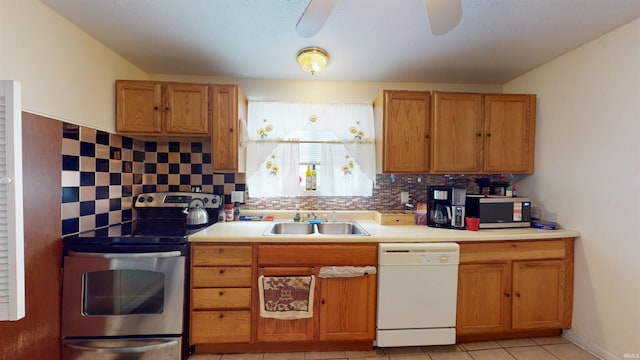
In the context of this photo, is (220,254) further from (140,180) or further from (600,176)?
(600,176)

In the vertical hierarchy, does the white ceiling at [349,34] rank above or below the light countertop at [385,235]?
above

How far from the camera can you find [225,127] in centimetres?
200

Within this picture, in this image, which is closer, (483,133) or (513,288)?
(513,288)

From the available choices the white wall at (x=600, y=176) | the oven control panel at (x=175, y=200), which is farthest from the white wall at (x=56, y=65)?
the white wall at (x=600, y=176)

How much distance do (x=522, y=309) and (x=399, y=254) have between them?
1085 mm

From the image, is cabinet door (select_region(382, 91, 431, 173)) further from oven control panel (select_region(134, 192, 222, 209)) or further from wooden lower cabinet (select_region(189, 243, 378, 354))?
oven control panel (select_region(134, 192, 222, 209))

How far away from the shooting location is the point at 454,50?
6.12 feet

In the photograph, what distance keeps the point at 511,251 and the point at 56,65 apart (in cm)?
330

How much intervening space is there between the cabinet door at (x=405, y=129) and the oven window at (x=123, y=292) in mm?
1910

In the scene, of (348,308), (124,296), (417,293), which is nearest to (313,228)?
(348,308)

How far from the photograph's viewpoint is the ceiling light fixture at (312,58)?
6.09ft

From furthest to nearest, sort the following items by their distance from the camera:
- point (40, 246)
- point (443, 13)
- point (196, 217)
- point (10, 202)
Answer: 1. point (196, 217)
2. point (40, 246)
3. point (443, 13)
4. point (10, 202)

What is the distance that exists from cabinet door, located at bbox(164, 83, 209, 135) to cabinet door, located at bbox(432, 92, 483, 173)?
1937 millimetres

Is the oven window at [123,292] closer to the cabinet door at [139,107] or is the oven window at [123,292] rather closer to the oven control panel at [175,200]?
the oven control panel at [175,200]
